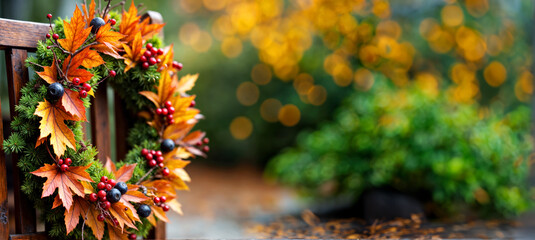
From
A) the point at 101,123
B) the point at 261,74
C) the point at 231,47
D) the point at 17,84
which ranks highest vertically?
the point at 231,47

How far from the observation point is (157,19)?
1.70m

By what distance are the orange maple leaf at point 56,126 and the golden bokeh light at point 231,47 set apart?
3.94 metres

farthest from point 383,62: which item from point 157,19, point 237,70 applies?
point 157,19

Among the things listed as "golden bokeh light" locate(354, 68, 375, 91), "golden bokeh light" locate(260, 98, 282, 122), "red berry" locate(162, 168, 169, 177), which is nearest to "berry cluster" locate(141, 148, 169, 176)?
"red berry" locate(162, 168, 169, 177)

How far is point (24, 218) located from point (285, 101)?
3602 millimetres

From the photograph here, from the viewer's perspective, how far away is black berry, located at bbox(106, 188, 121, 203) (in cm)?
130

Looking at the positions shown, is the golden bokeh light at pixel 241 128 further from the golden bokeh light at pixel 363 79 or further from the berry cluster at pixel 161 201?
the berry cluster at pixel 161 201

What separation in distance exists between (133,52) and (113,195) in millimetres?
518

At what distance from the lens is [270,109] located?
4.95 metres

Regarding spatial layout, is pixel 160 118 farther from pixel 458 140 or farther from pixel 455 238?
pixel 458 140

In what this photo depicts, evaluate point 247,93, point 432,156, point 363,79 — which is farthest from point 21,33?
point 247,93

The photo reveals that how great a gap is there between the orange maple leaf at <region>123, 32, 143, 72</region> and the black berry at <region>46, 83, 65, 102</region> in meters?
0.24

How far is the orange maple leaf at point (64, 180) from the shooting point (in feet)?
4.04

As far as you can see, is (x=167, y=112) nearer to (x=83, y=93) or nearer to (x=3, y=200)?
(x=83, y=93)
